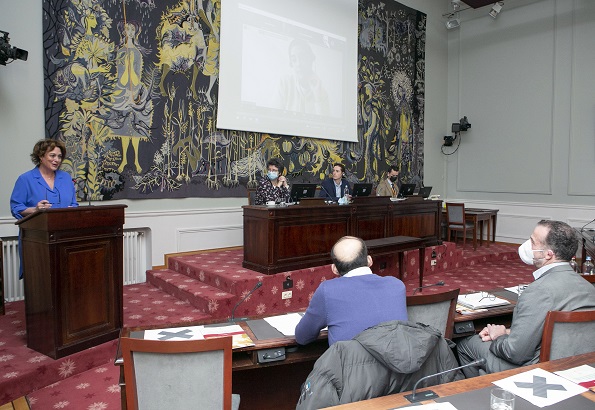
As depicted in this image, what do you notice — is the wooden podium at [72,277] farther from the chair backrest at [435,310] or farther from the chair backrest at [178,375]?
the chair backrest at [435,310]

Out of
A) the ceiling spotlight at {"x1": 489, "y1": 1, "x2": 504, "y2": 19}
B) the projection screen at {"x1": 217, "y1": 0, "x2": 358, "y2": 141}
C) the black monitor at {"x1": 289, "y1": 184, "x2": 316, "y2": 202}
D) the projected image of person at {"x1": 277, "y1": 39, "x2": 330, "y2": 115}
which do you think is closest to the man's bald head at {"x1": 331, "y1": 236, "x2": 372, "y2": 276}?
the black monitor at {"x1": 289, "y1": 184, "x2": 316, "y2": 202}

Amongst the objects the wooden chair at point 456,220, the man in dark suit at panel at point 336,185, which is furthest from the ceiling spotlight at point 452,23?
the man in dark suit at panel at point 336,185

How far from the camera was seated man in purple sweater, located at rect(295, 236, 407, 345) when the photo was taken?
179 cm

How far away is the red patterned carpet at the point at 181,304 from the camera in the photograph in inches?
109

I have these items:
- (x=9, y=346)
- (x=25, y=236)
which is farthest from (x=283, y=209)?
(x=9, y=346)

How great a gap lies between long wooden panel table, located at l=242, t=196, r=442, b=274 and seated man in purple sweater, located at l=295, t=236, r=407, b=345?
8.57 feet

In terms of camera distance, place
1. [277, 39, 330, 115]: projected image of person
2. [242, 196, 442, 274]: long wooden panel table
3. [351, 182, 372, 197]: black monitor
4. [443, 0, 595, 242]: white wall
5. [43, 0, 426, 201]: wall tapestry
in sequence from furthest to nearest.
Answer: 1. [443, 0, 595, 242]: white wall
2. [277, 39, 330, 115]: projected image of person
3. [351, 182, 372, 197]: black monitor
4. [43, 0, 426, 201]: wall tapestry
5. [242, 196, 442, 274]: long wooden panel table

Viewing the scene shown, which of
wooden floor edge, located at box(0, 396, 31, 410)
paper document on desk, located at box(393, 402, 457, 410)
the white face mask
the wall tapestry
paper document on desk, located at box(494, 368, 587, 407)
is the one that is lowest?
wooden floor edge, located at box(0, 396, 31, 410)

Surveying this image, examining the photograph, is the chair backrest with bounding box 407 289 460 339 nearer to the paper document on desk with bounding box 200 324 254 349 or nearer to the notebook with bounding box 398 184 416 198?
the paper document on desk with bounding box 200 324 254 349

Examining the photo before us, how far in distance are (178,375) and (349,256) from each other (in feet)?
2.92

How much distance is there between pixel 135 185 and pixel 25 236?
2148mm

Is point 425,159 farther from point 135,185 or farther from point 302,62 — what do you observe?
point 135,185

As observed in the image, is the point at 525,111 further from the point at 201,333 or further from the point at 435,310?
the point at 201,333

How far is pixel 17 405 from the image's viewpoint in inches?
104
